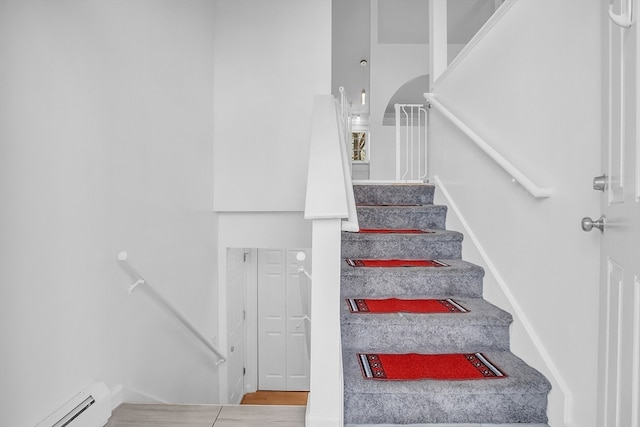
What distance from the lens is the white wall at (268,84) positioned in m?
3.84

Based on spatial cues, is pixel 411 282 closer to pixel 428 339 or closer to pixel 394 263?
pixel 394 263

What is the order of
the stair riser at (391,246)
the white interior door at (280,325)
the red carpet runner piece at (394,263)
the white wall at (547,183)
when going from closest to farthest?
the white wall at (547,183) → the red carpet runner piece at (394,263) → the stair riser at (391,246) → the white interior door at (280,325)

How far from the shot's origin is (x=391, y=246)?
2502 mm

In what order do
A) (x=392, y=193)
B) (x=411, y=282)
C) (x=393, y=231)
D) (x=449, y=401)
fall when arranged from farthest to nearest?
(x=392, y=193) → (x=393, y=231) → (x=411, y=282) → (x=449, y=401)

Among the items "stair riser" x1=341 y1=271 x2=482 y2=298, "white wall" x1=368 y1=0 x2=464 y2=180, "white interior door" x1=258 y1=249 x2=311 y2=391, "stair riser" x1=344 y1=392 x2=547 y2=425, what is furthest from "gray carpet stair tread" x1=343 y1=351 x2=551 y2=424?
"white wall" x1=368 y1=0 x2=464 y2=180

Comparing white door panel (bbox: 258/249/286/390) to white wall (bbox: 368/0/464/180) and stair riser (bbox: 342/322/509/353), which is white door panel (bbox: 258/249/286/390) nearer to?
white wall (bbox: 368/0/464/180)

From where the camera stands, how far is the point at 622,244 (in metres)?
1.06

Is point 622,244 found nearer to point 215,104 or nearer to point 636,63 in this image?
point 636,63

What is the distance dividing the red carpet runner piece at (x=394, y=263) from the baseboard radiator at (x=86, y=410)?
1.45m

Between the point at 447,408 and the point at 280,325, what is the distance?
3936 millimetres

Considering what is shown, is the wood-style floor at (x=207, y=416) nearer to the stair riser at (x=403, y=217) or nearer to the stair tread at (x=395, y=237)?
the stair tread at (x=395, y=237)

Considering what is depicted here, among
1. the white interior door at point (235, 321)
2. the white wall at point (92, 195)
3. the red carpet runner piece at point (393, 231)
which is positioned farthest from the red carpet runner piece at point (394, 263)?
the white interior door at point (235, 321)

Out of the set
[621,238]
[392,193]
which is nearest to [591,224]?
[621,238]

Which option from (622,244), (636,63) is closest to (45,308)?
(622,244)
